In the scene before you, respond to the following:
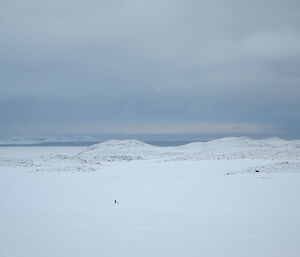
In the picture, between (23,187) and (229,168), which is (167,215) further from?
(229,168)

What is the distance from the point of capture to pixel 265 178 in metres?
22.4

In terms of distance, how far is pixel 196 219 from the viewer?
37.9 feet

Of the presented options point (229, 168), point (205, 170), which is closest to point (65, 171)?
point (205, 170)

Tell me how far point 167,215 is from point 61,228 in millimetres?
3899

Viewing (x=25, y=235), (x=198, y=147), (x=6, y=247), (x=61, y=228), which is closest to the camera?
(x=6, y=247)

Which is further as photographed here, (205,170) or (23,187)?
(205,170)

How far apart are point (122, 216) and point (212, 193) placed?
6785 mm

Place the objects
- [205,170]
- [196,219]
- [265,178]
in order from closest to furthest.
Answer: [196,219] → [265,178] → [205,170]

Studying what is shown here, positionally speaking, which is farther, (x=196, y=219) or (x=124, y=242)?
(x=196, y=219)

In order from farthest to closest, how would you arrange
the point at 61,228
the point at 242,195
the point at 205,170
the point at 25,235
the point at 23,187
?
1. the point at 205,170
2. the point at 23,187
3. the point at 242,195
4. the point at 61,228
5. the point at 25,235

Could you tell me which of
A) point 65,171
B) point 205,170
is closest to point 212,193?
point 205,170

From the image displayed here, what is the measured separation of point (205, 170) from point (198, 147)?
41815 millimetres

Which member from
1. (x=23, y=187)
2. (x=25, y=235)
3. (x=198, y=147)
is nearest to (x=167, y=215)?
(x=25, y=235)

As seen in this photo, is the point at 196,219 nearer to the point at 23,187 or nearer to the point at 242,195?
the point at 242,195
